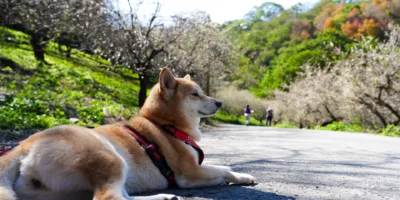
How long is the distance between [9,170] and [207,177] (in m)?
1.84

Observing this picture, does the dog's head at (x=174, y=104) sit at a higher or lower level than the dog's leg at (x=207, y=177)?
higher

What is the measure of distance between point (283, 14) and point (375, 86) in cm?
10353

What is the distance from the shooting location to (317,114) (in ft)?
122

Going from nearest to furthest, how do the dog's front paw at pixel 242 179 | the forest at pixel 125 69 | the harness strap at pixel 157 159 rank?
1. the harness strap at pixel 157 159
2. the dog's front paw at pixel 242 179
3. the forest at pixel 125 69

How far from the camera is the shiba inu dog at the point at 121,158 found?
112 inches

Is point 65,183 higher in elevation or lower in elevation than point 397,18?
lower

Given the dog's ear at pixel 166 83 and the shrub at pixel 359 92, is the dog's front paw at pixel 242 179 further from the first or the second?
the shrub at pixel 359 92

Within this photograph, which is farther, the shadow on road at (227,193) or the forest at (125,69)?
the forest at (125,69)

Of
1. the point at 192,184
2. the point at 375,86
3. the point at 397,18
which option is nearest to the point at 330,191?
the point at 192,184

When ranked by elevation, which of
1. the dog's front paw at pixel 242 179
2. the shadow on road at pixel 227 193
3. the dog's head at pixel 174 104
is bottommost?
the shadow on road at pixel 227 193

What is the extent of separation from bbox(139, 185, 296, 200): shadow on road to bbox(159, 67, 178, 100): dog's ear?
1.06 m

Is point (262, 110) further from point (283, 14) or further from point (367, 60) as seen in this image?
point (283, 14)

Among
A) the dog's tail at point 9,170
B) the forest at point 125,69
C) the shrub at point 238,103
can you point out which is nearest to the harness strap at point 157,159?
the dog's tail at point 9,170

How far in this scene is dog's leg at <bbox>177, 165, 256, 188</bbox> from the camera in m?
3.85
